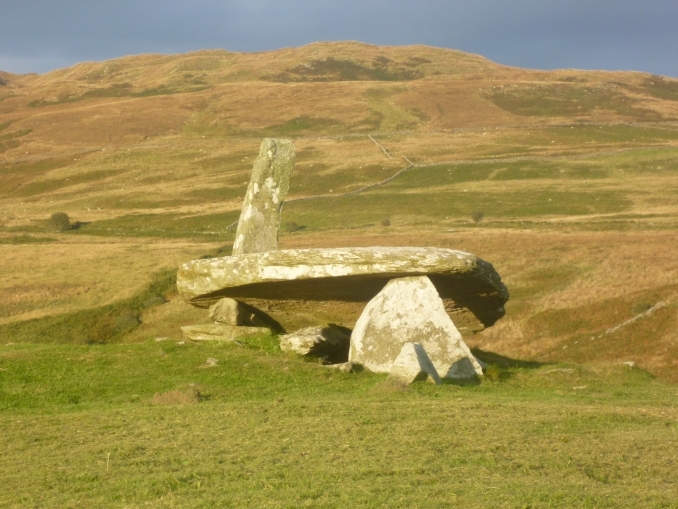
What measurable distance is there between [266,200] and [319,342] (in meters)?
4.25

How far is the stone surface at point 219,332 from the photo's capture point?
1902cm

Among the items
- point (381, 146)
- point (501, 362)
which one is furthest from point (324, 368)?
point (381, 146)

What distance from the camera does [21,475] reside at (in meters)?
9.17

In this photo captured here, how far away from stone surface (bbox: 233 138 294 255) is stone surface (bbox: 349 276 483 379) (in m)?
3.66

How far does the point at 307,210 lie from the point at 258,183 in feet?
197

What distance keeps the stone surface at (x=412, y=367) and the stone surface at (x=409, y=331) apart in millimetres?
1302

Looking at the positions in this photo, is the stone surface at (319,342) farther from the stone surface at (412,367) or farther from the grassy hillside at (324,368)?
the stone surface at (412,367)

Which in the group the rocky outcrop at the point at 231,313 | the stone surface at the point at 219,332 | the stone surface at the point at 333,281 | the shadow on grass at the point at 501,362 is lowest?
the shadow on grass at the point at 501,362

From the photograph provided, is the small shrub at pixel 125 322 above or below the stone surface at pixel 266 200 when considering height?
below

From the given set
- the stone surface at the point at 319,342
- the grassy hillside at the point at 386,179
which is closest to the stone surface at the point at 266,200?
the stone surface at the point at 319,342

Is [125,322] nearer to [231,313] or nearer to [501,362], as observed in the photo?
[231,313]

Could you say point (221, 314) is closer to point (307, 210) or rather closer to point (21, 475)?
point (21, 475)

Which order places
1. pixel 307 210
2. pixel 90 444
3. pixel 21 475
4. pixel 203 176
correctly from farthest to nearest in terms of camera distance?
pixel 203 176, pixel 307 210, pixel 90 444, pixel 21 475

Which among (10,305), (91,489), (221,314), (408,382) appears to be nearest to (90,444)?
(91,489)
